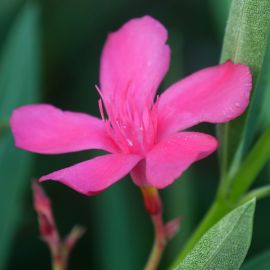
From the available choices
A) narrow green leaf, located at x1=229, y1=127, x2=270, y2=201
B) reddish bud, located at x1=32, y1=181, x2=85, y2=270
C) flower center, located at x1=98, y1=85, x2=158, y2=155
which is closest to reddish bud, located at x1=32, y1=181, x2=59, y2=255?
reddish bud, located at x1=32, y1=181, x2=85, y2=270

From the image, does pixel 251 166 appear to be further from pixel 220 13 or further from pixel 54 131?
pixel 220 13

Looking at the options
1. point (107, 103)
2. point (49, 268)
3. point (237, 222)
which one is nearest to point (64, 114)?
point (107, 103)

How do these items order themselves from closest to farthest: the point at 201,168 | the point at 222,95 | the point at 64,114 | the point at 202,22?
the point at 222,95
the point at 64,114
the point at 201,168
the point at 202,22

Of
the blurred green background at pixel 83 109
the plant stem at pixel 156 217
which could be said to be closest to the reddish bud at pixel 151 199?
the plant stem at pixel 156 217

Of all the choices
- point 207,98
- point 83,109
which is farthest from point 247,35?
point 83,109

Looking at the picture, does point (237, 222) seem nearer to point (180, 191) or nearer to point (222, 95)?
point (222, 95)

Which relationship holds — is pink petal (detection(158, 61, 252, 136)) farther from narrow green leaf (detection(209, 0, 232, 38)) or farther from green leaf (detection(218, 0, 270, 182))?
narrow green leaf (detection(209, 0, 232, 38))

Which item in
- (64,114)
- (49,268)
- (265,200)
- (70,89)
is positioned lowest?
(49,268)
